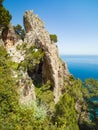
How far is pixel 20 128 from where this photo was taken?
15.1 m

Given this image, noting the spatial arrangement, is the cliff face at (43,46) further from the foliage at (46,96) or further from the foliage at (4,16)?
the foliage at (4,16)

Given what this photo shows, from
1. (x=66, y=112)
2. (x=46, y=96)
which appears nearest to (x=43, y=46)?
(x=46, y=96)

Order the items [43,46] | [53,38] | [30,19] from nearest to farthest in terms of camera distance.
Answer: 1. [43,46]
2. [30,19]
3. [53,38]

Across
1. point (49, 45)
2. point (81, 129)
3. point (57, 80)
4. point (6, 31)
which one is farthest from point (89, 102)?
point (6, 31)

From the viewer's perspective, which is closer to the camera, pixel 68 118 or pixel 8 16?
pixel 68 118

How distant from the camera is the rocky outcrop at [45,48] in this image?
3353 centimetres

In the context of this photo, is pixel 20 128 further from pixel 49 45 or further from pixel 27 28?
pixel 27 28

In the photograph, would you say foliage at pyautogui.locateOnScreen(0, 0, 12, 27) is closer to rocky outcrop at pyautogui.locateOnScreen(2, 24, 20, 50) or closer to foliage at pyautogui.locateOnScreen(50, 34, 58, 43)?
rocky outcrop at pyautogui.locateOnScreen(2, 24, 20, 50)

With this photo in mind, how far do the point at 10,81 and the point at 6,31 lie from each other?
21381 mm

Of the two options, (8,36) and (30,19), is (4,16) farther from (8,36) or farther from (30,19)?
(8,36)

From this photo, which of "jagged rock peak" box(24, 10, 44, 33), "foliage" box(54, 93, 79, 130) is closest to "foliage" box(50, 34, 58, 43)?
"jagged rock peak" box(24, 10, 44, 33)

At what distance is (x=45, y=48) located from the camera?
110ft

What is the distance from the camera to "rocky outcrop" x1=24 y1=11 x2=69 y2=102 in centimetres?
3353

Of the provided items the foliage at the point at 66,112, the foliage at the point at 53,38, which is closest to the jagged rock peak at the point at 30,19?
the foliage at the point at 53,38
